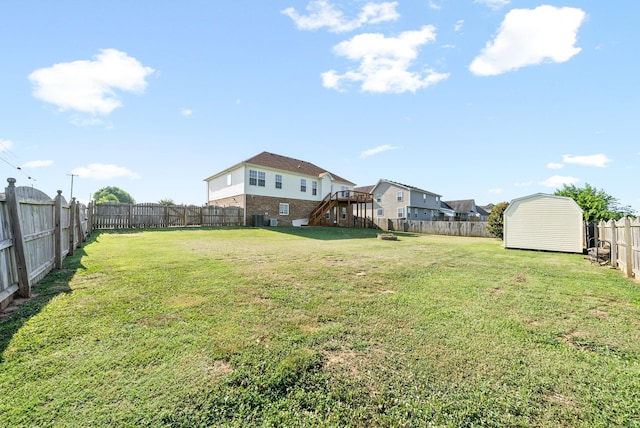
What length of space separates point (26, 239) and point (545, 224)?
1689cm

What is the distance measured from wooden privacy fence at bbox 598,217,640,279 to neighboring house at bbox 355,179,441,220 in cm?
2584

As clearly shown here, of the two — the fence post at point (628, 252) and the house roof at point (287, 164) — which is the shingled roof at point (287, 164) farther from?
the fence post at point (628, 252)

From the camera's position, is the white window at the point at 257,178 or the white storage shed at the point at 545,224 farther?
the white window at the point at 257,178

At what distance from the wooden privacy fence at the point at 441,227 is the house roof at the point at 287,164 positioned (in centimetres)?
755

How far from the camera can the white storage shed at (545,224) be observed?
36.9 feet

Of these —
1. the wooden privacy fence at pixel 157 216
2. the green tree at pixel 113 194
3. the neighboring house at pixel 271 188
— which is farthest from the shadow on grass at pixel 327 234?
the green tree at pixel 113 194

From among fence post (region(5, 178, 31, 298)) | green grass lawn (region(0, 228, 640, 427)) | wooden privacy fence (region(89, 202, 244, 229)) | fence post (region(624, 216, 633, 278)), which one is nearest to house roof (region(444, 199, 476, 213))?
wooden privacy fence (region(89, 202, 244, 229))

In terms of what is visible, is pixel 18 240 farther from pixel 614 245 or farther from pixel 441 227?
pixel 441 227

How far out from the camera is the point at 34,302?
3697mm

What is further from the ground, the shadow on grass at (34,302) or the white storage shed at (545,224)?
the white storage shed at (545,224)

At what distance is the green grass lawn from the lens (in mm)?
1882

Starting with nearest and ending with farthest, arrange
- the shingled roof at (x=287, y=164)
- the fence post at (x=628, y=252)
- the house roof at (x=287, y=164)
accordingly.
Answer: the fence post at (x=628, y=252)
the house roof at (x=287, y=164)
the shingled roof at (x=287, y=164)

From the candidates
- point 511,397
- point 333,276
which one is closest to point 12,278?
point 333,276

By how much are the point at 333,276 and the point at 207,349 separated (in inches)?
133
